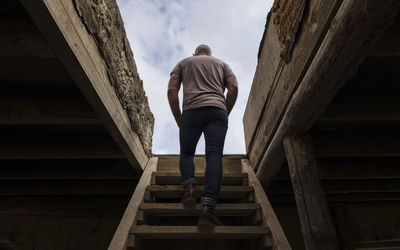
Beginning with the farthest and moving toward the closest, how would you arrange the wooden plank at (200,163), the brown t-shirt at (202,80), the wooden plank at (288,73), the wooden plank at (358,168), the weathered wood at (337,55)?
the wooden plank at (200,163)
the wooden plank at (358,168)
the brown t-shirt at (202,80)
the wooden plank at (288,73)
the weathered wood at (337,55)

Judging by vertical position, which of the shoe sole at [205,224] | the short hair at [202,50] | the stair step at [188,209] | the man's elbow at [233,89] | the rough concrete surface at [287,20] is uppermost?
the short hair at [202,50]

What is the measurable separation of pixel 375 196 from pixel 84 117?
4949mm

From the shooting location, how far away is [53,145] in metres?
3.31

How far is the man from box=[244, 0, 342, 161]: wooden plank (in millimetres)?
455

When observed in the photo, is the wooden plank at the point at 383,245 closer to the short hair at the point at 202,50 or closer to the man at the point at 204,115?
the man at the point at 204,115

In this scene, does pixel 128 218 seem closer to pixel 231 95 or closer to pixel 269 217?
pixel 269 217

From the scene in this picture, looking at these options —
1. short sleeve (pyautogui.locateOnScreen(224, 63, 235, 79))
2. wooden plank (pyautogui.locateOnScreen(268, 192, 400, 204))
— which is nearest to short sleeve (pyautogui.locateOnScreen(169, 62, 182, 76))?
short sleeve (pyautogui.locateOnScreen(224, 63, 235, 79))

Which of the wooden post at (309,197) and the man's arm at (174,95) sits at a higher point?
the man's arm at (174,95)

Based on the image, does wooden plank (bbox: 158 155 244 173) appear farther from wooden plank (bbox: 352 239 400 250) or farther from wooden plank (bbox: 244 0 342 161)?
wooden plank (bbox: 352 239 400 250)

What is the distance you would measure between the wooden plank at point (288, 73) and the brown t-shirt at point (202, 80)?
54 centimetres

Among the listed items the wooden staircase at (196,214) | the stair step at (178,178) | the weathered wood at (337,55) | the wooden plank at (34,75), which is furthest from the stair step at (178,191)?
the wooden plank at (34,75)

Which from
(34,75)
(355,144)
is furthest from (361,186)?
(34,75)

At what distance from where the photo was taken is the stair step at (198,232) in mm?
2383

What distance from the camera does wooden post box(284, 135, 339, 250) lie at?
2.26m
